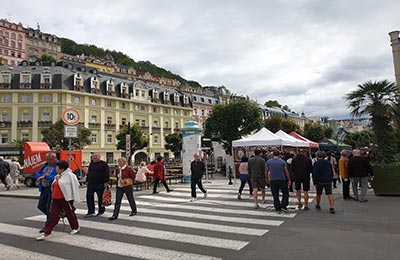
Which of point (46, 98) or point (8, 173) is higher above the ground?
point (46, 98)

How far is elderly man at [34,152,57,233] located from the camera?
698 cm

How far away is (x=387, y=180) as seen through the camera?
11211mm

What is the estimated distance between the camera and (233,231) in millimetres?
6594

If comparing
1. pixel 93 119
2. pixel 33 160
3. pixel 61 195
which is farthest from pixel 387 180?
pixel 93 119

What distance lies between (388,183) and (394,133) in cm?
257

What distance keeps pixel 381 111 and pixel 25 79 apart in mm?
51836

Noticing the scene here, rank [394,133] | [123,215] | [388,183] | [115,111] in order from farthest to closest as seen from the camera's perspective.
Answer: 1. [115,111]
2. [394,133]
3. [388,183]
4. [123,215]

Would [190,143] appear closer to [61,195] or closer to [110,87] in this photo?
[61,195]

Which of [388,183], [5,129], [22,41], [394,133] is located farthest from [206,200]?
[22,41]

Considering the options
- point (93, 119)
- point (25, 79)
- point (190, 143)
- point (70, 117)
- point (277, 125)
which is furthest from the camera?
point (277, 125)

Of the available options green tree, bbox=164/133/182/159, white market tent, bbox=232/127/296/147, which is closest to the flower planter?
white market tent, bbox=232/127/296/147

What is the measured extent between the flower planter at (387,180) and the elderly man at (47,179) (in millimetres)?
10837

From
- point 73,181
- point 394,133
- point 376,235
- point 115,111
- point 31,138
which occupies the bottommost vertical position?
point 376,235

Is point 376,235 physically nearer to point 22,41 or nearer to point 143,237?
point 143,237
